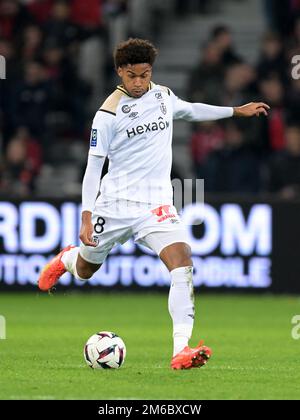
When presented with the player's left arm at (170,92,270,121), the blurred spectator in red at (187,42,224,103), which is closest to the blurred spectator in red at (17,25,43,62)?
the blurred spectator in red at (187,42,224,103)

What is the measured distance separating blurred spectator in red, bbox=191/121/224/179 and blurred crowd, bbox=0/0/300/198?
14mm

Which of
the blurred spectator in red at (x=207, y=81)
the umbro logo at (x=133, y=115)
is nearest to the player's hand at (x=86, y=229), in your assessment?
the umbro logo at (x=133, y=115)

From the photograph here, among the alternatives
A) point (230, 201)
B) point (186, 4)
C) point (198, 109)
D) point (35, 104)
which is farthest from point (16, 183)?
point (198, 109)

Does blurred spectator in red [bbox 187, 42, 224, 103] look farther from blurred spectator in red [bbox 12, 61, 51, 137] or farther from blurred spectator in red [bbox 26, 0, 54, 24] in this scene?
blurred spectator in red [bbox 26, 0, 54, 24]

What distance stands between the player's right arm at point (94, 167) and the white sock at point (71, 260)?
1131 millimetres

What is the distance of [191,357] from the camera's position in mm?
8555

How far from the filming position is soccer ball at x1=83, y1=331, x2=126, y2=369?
8.87 meters

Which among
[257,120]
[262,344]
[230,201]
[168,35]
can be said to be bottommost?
[262,344]

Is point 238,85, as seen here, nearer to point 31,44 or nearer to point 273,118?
point 273,118

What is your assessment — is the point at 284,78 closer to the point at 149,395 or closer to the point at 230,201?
the point at 230,201

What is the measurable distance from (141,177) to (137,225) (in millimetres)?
348
